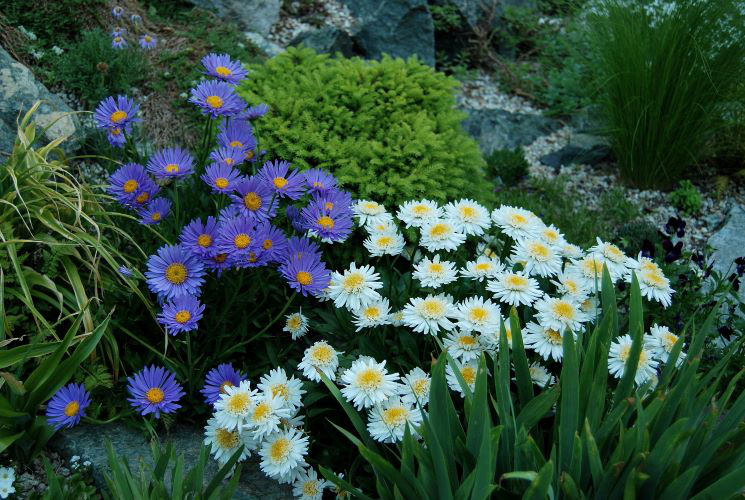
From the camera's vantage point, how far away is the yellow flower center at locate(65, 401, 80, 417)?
205cm

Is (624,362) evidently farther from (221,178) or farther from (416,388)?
(221,178)

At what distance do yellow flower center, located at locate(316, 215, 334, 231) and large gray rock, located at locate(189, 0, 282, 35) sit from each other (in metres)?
3.83

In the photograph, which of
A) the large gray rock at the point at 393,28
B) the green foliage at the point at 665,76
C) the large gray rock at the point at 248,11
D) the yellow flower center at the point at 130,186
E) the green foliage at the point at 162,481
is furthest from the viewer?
the large gray rock at the point at 393,28

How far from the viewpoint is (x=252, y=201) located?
7.21 feet

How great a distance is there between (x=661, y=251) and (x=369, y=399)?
1855 millimetres

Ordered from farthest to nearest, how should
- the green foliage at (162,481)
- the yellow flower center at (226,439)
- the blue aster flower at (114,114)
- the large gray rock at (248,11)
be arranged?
the large gray rock at (248,11) < the blue aster flower at (114,114) < the yellow flower center at (226,439) < the green foliage at (162,481)

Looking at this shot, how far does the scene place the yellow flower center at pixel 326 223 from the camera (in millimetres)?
2166

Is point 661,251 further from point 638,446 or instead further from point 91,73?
point 91,73

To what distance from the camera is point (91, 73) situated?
4066 millimetres

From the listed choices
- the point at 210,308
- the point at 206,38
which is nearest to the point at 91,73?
the point at 206,38

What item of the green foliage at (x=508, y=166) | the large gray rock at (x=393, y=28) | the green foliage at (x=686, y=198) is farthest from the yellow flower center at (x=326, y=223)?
the large gray rock at (x=393, y=28)

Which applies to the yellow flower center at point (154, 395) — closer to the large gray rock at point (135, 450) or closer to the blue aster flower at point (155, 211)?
the large gray rock at point (135, 450)

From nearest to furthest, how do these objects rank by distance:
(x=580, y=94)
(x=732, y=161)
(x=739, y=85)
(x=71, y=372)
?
1. (x=71, y=372)
2. (x=739, y=85)
3. (x=732, y=161)
4. (x=580, y=94)

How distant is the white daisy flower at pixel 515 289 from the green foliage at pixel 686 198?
9.04ft
